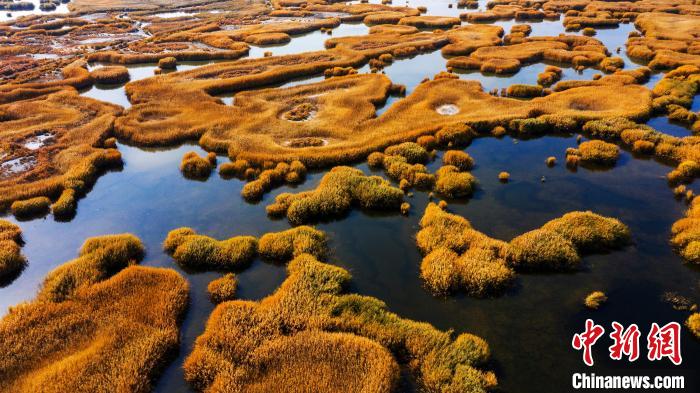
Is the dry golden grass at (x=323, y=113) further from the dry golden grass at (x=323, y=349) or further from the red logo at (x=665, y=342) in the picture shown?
the red logo at (x=665, y=342)

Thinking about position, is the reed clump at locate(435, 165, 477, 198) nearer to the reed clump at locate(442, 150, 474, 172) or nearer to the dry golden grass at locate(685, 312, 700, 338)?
the reed clump at locate(442, 150, 474, 172)

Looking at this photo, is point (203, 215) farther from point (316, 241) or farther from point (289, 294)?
point (289, 294)

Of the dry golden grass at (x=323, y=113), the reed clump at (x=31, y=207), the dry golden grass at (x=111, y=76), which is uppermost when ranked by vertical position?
the dry golden grass at (x=111, y=76)

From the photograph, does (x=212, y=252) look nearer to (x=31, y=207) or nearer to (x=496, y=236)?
(x=31, y=207)

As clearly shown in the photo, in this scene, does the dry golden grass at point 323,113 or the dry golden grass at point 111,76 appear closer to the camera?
the dry golden grass at point 323,113

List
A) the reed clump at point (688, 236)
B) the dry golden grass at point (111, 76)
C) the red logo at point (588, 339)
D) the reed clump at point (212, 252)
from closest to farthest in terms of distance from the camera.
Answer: the red logo at point (588, 339) < the reed clump at point (688, 236) < the reed clump at point (212, 252) < the dry golden grass at point (111, 76)

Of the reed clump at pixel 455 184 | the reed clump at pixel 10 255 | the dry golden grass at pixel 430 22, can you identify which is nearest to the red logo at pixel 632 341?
the reed clump at pixel 455 184

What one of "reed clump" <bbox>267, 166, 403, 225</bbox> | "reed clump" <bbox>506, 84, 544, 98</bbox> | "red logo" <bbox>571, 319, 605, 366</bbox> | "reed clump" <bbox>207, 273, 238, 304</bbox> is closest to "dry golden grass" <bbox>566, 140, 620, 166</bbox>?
"reed clump" <bbox>506, 84, 544, 98</bbox>

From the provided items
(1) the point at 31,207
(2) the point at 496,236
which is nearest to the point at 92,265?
(1) the point at 31,207
